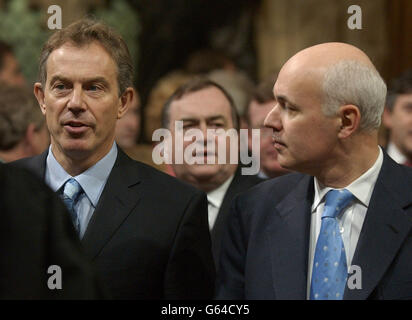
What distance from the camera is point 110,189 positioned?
3.24m

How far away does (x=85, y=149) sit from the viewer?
3.21m

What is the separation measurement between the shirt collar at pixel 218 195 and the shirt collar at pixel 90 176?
931mm

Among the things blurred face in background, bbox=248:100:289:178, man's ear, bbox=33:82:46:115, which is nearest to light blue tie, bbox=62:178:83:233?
man's ear, bbox=33:82:46:115

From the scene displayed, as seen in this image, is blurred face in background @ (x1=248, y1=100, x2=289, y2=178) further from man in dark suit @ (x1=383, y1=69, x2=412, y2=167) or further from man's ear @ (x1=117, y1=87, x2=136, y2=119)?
man's ear @ (x1=117, y1=87, x2=136, y2=119)

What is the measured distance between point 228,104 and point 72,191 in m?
1.33

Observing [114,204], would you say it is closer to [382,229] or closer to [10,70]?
[382,229]

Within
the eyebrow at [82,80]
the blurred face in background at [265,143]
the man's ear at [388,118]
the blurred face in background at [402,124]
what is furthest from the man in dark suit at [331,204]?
the man's ear at [388,118]

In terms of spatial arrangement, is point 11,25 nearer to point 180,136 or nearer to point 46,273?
point 180,136

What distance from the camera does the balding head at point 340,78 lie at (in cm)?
294

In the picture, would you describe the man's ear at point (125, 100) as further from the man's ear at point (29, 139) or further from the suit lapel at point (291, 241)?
the man's ear at point (29, 139)

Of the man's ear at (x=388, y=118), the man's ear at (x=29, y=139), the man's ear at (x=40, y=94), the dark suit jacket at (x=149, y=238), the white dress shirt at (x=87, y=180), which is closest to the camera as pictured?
the dark suit jacket at (x=149, y=238)

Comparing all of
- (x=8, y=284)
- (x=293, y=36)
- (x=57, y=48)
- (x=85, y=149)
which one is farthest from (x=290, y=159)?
(x=293, y=36)

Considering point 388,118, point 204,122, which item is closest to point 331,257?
point 204,122

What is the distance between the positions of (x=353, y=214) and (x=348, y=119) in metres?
0.34
